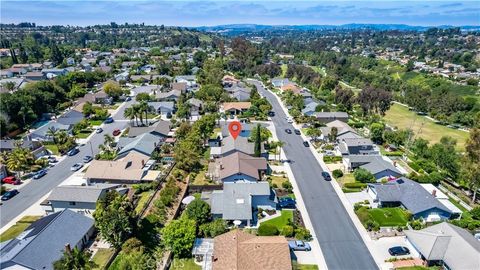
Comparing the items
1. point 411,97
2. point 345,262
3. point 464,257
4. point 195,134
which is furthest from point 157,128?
point 411,97

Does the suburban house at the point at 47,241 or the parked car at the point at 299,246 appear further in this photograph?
the parked car at the point at 299,246

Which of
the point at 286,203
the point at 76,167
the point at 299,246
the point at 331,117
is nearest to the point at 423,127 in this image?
the point at 331,117

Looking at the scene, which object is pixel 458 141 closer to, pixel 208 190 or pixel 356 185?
pixel 356 185

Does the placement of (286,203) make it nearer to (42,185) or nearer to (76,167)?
(76,167)

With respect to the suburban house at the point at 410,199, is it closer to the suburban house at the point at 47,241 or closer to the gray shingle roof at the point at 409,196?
the gray shingle roof at the point at 409,196

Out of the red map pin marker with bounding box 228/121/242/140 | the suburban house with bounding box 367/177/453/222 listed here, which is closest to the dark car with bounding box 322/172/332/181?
the suburban house with bounding box 367/177/453/222

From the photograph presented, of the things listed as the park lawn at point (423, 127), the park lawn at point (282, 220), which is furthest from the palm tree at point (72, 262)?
the park lawn at point (423, 127)
